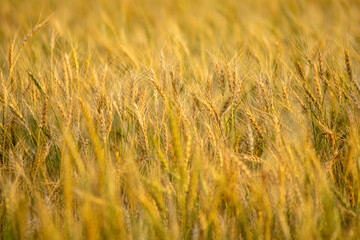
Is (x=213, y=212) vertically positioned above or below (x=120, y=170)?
below

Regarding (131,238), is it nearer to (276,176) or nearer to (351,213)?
(276,176)

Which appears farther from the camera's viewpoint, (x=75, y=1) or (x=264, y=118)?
(x=75, y=1)

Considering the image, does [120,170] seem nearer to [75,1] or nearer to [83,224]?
[83,224]

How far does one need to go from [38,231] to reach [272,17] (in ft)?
10.8

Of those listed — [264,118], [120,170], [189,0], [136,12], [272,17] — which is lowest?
[120,170]

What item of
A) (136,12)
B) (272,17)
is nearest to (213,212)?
(272,17)

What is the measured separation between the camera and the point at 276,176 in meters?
1.02

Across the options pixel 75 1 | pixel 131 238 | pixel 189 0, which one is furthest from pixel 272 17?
pixel 131 238

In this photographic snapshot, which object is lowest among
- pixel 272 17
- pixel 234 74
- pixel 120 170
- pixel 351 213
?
pixel 351 213

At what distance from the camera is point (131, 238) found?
3.09ft

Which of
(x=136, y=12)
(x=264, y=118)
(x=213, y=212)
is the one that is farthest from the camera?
(x=136, y=12)

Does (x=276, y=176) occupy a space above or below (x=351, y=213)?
above

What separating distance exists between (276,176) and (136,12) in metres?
3.33

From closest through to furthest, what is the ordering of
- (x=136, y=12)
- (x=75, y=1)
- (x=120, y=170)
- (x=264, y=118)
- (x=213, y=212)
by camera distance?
(x=213, y=212) < (x=120, y=170) < (x=264, y=118) < (x=136, y=12) < (x=75, y=1)
